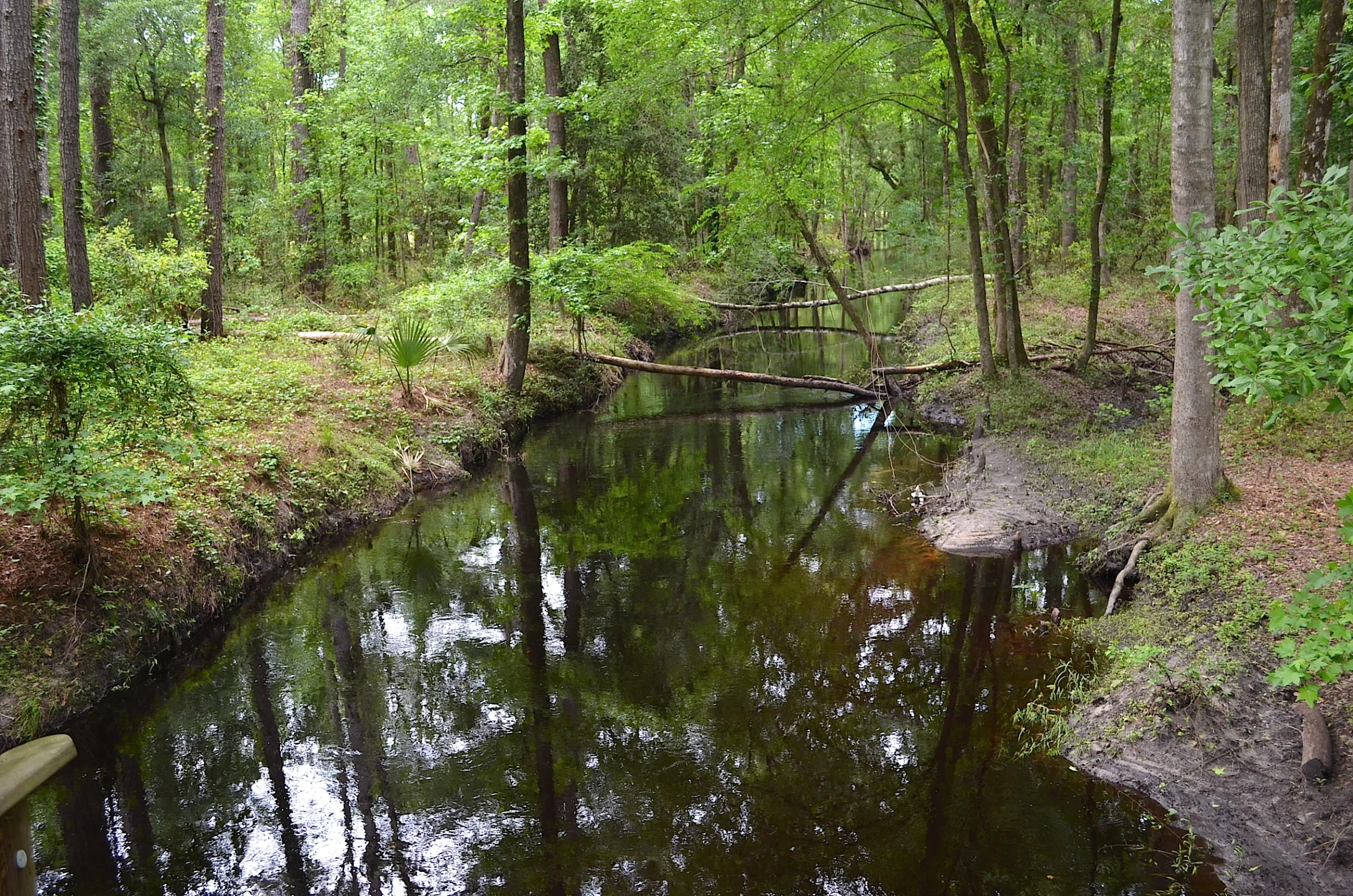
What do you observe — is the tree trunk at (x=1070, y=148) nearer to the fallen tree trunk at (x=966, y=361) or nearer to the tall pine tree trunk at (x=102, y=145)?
the fallen tree trunk at (x=966, y=361)

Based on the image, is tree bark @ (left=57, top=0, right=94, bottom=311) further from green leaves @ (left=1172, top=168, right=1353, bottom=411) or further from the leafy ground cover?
green leaves @ (left=1172, top=168, right=1353, bottom=411)

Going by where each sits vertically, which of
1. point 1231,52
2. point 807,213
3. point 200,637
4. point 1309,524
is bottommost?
point 200,637

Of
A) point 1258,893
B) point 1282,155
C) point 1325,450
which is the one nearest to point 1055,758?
point 1258,893

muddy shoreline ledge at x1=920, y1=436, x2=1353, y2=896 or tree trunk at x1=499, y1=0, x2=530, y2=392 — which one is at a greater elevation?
tree trunk at x1=499, y1=0, x2=530, y2=392

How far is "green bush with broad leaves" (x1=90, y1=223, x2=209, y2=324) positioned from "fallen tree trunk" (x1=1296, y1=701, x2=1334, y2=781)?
1595cm

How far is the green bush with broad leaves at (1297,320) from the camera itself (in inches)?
127

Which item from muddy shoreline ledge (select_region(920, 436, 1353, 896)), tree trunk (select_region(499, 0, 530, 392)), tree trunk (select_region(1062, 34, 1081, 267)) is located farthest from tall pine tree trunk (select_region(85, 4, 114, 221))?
muddy shoreline ledge (select_region(920, 436, 1353, 896))

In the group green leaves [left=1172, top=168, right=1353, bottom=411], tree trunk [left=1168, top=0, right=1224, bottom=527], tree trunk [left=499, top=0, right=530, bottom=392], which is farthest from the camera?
tree trunk [left=499, top=0, right=530, bottom=392]

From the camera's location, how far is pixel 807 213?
18.5 metres

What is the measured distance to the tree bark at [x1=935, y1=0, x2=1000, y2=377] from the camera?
12984mm

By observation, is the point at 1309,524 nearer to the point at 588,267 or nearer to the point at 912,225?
the point at 912,225

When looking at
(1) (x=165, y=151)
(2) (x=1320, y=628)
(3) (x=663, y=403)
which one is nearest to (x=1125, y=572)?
(2) (x=1320, y=628)

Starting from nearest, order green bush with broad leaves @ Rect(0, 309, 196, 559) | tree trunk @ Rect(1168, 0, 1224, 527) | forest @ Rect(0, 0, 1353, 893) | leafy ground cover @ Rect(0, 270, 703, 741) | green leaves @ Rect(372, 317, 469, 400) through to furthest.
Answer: forest @ Rect(0, 0, 1353, 893) → green bush with broad leaves @ Rect(0, 309, 196, 559) → leafy ground cover @ Rect(0, 270, 703, 741) → tree trunk @ Rect(1168, 0, 1224, 527) → green leaves @ Rect(372, 317, 469, 400)

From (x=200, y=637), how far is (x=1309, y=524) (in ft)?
32.7
